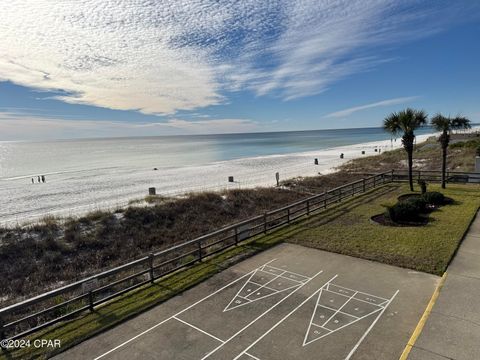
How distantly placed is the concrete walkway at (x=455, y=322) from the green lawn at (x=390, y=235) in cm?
75

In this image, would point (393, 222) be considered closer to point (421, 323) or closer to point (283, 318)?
point (421, 323)

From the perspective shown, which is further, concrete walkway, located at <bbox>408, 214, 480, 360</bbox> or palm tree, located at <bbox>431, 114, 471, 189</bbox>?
palm tree, located at <bbox>431, 114, 471, 189</bbox>

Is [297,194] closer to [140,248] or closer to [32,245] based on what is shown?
[140,248]

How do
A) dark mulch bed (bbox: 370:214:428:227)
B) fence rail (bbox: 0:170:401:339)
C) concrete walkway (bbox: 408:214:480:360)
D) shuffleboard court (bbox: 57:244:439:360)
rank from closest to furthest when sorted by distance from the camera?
concrete walkway (bbox: 408:214:480:360) → shuffleboard court (bbox: 57:244:439:360) → fence rail (bbox: 0:170:401:339) → dark mulch bed (bbox: 370:214:428:227)

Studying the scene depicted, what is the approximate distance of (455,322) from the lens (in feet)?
22.9

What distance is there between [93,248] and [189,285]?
9172 millimetres

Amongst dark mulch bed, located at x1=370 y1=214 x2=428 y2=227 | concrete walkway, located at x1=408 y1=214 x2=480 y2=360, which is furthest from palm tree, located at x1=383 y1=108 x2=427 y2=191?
concrete walkway, located at x1=408 y1=214 x2=480 y2=360

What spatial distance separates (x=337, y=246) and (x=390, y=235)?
2.72 metres

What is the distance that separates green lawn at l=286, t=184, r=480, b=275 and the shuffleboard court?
988 millimetres

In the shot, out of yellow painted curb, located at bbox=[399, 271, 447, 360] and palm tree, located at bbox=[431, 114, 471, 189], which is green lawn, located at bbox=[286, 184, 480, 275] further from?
palm tree, located at bbox=[431, 114, 471, 189]

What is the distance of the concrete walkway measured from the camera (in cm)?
605

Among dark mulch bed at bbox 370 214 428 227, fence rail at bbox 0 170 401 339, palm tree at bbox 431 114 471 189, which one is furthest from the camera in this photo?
palm tree at bbox 431 114 471 189

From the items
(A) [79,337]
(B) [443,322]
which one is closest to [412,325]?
(B) [443,322]

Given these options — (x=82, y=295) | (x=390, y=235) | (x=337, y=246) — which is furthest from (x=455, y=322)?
(x=82, y=295)
